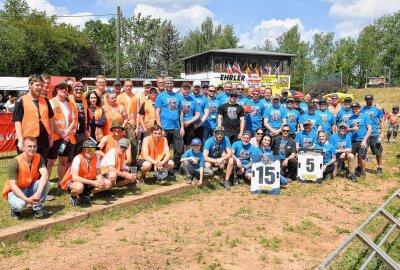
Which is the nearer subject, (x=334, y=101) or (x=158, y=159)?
(x=158, y=159)

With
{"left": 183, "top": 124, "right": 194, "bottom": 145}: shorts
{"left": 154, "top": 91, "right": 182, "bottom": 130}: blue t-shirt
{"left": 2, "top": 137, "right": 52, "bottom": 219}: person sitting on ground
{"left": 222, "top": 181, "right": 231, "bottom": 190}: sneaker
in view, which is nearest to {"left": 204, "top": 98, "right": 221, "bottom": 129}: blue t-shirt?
{"left": 183, "top": 124, "right": 194, "bottom": 145}: shorts

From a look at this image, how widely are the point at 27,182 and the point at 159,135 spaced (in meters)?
2.94

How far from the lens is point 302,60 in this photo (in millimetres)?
81188

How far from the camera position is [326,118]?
34.0 ft

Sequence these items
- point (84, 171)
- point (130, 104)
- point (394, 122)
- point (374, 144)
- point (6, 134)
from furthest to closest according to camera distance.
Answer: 1. point (394, 122)
2. point (6, 134)
3. point (374, 144)
4. point (130, 104)
5. point (84, 171)

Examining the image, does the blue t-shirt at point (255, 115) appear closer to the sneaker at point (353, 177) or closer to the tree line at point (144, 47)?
the sneaker at point (353, 177)

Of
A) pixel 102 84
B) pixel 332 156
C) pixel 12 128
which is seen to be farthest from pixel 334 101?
pixel 12 128

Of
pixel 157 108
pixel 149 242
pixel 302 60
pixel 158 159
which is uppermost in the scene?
pixel 302 60

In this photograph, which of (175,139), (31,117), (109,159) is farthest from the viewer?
(175,139)

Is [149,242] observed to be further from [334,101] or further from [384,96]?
[384,96]

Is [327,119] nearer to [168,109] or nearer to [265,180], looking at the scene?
[265,180]

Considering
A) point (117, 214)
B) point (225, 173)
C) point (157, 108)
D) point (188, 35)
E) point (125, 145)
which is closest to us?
point (117, 214)

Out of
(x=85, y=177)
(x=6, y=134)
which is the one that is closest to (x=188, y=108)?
(x=85, y=177)

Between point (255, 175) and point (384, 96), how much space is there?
1186 inches
